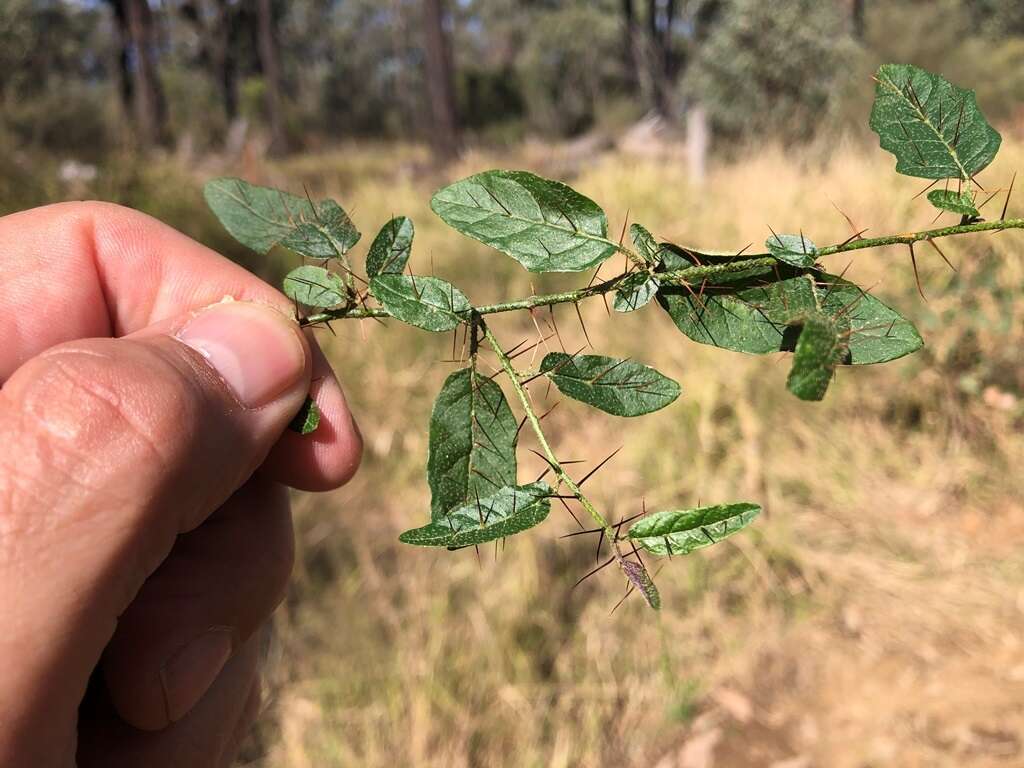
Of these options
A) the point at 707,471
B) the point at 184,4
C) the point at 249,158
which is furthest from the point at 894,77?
the point at 184,4

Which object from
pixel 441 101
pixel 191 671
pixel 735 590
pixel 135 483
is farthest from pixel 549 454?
pixel 441 101

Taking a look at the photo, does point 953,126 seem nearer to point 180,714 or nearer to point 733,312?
point 733,312

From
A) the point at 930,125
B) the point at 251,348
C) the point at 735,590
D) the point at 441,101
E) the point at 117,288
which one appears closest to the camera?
the point at 930,125

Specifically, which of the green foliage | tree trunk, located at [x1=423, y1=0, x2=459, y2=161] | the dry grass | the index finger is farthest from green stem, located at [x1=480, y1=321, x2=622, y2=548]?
tree trunk, located at [x1=423, y1=0, x2=459, y2=161]

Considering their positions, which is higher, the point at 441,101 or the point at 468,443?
the point at 468,443

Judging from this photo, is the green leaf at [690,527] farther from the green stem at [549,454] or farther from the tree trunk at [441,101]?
the tree trunk at [441,101]

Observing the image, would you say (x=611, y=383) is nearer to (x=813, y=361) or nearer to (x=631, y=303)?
(x=631, y=303)
